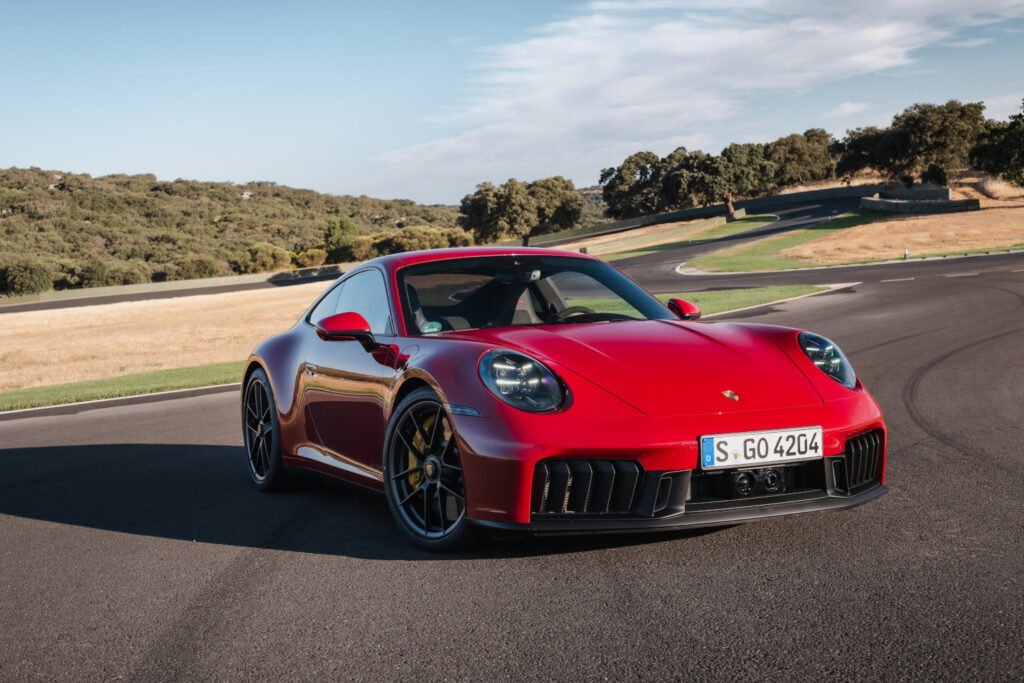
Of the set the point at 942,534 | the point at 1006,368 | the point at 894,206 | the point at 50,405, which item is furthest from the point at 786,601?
the point at 894,206

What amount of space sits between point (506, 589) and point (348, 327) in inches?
67.5

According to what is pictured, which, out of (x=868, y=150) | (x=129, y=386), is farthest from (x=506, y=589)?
(x=868, y=150)

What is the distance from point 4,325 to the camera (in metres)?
40.3

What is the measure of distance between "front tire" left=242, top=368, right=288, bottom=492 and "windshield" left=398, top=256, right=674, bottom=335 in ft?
4.87

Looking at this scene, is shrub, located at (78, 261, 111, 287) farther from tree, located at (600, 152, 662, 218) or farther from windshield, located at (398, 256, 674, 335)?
windshield, located at (398, 256, 674, 335)

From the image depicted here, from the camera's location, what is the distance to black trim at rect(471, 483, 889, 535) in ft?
13.4

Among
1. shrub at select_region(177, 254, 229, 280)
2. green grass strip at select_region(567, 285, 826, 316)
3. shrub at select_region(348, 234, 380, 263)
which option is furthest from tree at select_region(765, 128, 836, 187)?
green grass strip at select_region(567, 285, 826, 316)

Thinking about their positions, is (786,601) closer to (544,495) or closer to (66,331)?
(544,495)

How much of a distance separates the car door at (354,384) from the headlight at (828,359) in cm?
196

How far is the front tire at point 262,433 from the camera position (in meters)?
6.44

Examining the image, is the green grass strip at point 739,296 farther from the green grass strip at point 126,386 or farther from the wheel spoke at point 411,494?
the wheel spoke at point 411,494

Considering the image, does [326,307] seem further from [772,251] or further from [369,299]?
[772,251]

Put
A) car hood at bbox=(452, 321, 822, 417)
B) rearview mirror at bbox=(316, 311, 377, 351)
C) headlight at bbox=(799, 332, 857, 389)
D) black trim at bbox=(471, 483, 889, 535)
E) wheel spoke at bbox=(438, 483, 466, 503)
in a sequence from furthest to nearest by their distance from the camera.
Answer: rearview mirror at bbox=(316, 311, 377, 351)
headlight at bbox=(799, 332, 857, 389)
wheel spoke at bbox=(438, 483, 466, 503)
car hood at bbox=(452, 321, 822, 417)
black trim at bbox=(471, 483, 889, 535)

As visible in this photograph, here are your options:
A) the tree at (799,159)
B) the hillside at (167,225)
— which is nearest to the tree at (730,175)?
the tree at (799,159)
